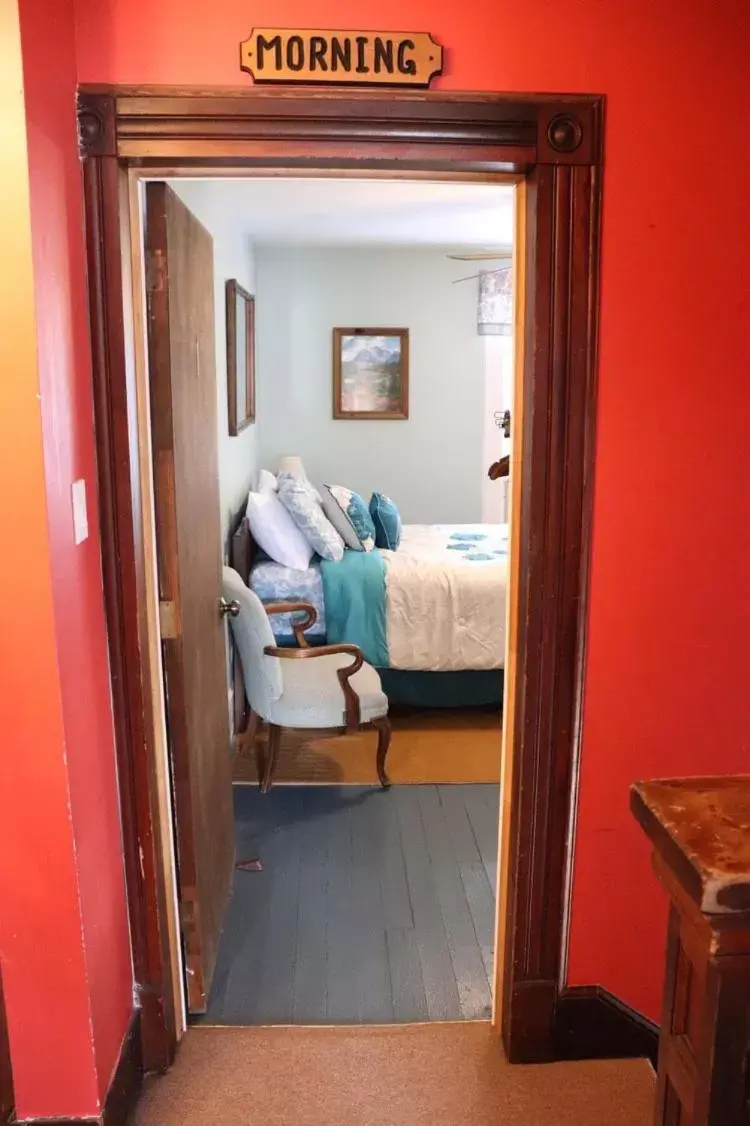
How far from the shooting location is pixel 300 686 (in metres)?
3.54

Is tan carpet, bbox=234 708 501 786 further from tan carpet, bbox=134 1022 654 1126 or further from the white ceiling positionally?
the white ceiling

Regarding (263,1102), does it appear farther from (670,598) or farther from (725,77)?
(725,77)

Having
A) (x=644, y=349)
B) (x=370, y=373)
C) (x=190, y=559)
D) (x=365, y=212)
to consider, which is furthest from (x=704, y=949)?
(x=370, y=373)

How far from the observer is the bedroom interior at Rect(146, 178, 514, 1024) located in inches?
107

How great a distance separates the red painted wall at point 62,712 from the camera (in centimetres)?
162

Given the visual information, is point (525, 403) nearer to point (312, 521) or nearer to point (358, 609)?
point (358, 609)

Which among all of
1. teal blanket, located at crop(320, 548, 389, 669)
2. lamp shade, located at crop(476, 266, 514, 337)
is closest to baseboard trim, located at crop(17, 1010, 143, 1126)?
teal blanket, located at crop(320, 548, 389, 669)

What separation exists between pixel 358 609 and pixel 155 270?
248cm

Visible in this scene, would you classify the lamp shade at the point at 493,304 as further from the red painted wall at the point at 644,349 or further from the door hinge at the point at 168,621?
the door hinge at the point at 168,621

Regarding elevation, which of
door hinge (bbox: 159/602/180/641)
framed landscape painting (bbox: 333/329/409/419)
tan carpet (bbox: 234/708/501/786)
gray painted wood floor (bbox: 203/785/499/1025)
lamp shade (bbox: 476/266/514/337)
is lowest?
gray painted wood floor (bbox: 203/785/499/1025)

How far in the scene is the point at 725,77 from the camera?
185 cm

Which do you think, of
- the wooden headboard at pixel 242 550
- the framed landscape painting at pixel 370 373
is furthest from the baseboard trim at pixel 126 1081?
the framed landscape painting at pixel 370 373

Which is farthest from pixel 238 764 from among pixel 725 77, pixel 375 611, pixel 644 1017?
pixel 725 77

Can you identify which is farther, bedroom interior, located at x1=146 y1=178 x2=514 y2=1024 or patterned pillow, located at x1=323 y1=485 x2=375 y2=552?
patterned pillow, located at x1=323 y1=485 x2=375 y2=552
